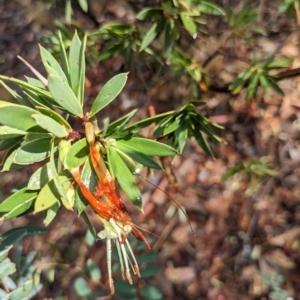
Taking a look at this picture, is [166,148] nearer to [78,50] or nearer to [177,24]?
[78,50]

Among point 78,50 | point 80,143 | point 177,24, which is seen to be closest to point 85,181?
point 80,143

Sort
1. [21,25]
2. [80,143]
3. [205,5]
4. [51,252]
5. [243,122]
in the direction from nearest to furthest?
[80,143] → [205,5] → [51,252] → [243,122] → [21,25]

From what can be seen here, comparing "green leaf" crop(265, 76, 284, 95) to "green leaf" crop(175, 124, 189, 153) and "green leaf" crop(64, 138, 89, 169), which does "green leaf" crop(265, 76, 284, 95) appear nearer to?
"green leaf" crop(175, 124, 189, 153)

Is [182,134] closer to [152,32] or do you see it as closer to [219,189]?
[152,32]

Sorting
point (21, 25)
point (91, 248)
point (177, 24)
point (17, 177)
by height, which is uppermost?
point (177, 24)

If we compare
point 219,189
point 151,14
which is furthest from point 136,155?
point 219,189

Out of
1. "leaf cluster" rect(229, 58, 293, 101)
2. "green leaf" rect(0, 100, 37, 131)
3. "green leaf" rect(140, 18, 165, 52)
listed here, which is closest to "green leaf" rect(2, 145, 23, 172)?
"green leaf" rect(0, 100, 37, 131)
